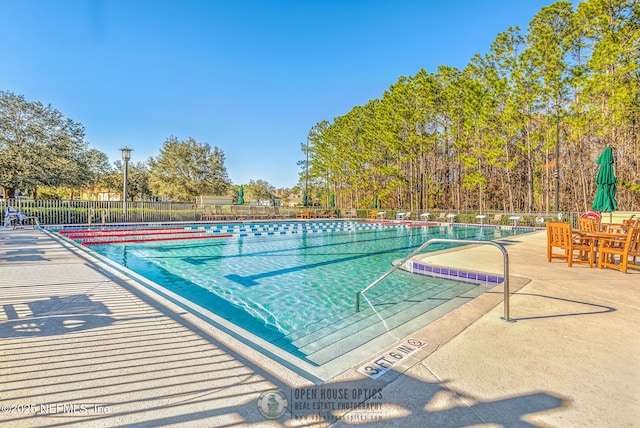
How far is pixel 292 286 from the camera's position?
16.3 feet

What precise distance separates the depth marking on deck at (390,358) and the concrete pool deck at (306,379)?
0.03m

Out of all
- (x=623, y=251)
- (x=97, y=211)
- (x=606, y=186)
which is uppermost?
(x=606, y=186)

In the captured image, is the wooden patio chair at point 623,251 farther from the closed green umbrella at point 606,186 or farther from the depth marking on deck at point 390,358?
the depth marking on deck at point 390,358

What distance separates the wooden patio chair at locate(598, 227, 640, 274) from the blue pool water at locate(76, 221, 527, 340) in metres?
2.47

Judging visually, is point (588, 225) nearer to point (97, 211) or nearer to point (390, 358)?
point (390, 358)

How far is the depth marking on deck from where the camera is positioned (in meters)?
1.78

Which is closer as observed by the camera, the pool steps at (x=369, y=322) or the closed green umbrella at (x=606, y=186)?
the pool steps at (x=369, y=322)

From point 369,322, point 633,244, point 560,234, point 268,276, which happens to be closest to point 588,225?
point 633,244

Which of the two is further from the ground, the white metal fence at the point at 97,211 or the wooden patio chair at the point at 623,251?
the white metal fence at the point at 97,211

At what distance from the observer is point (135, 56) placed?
519 inches

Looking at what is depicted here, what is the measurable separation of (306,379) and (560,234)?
17.6ft

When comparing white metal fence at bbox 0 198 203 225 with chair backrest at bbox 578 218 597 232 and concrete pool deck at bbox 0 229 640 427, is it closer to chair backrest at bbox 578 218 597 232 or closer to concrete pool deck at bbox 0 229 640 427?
concrete pool deck at bbox 0 229 640 427

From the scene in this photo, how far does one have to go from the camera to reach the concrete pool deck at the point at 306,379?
1.38 metres

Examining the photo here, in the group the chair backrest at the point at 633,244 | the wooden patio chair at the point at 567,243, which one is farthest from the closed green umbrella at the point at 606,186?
the chair backrest at the point at 633,244
